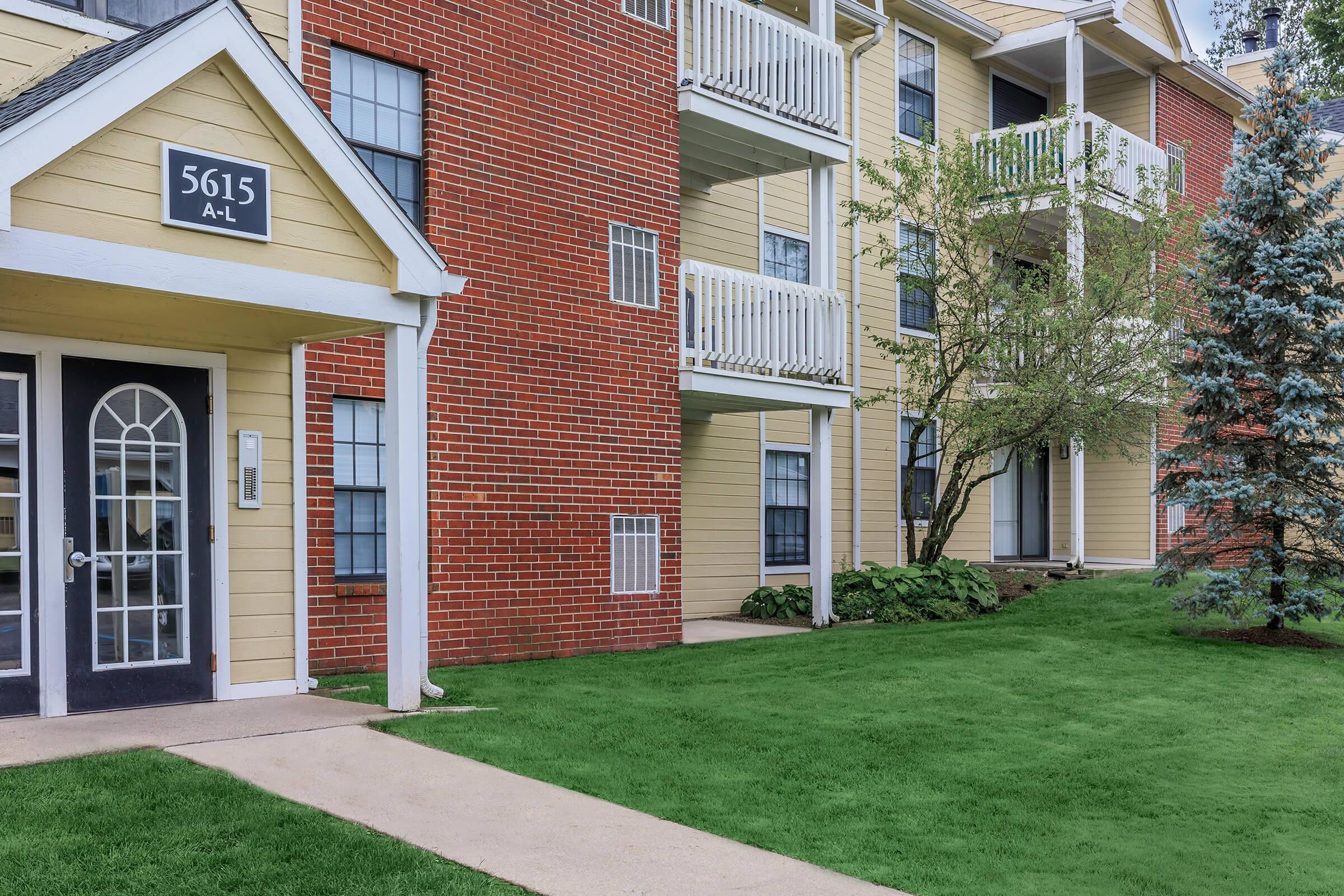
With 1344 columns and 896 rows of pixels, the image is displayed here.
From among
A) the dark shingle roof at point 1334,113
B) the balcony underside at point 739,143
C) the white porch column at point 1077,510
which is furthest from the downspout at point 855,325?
the dark shingle roof at point 1334,113

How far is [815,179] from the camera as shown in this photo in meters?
14.7

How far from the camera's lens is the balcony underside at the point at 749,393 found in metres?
12.9

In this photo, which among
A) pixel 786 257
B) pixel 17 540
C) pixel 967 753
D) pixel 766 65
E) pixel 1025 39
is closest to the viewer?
pixel 967 753

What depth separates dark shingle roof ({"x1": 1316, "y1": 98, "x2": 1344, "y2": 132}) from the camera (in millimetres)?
28578

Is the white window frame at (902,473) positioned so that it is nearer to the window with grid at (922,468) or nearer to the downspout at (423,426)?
Result: the window with grid at (922,468)

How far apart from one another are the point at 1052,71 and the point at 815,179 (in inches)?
357

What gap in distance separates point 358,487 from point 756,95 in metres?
6.39

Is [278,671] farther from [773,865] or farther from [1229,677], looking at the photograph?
[1229,677]

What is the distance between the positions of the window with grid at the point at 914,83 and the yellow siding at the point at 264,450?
12613 millimetres

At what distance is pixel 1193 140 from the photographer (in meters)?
23.2

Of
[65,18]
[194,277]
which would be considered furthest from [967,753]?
[65,18]

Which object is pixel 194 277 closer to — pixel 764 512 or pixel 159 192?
pixel 159 192

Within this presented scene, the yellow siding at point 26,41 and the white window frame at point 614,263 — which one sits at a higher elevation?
the yellow siding at point 26,41

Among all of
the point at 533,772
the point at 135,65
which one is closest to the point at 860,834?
the point at 533,772
